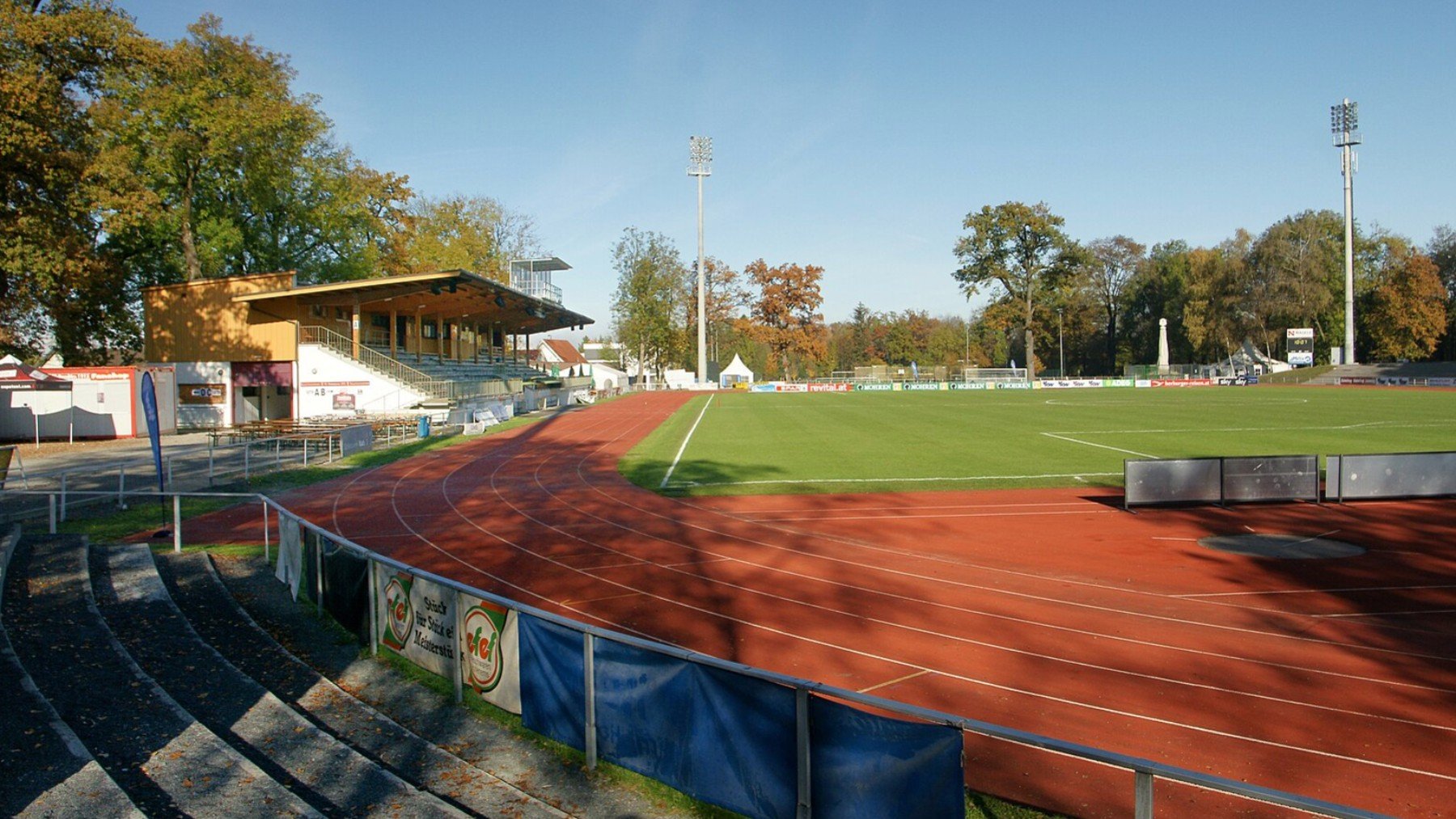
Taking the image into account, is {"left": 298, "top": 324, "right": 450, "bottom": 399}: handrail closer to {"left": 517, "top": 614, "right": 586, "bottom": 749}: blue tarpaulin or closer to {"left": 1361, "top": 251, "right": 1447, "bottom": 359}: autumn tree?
{"left": 517, "top": 614, "right": 586, "bottom": 749}: blue tarpaulin

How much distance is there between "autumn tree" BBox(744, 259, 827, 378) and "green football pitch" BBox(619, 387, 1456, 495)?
49.0 meters

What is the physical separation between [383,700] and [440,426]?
99.8ft

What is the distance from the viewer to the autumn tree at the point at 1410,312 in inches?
3009

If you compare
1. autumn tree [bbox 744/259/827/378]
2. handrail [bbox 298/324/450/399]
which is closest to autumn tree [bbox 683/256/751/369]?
autumn tree [bbox 744/259/827/378]

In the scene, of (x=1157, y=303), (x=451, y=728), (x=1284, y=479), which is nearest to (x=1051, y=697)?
(x=451, y=728)

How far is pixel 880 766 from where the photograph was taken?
4.24 metres

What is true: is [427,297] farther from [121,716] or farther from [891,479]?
[121,716]

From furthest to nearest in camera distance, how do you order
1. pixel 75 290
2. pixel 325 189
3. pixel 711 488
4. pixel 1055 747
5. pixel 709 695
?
pixel 325 189
pixel 75 290
pixel 711 488
pixel 709 695
pixel 1055 747

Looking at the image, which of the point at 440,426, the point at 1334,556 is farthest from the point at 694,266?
the point at 1334,556

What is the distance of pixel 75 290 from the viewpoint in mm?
35156

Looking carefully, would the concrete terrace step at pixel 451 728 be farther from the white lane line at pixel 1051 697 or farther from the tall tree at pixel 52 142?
the tall tree at pixel 52 142

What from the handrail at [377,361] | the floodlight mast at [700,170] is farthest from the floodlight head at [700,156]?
the handrail at [377,361]

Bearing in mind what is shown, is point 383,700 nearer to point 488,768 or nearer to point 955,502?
point 488,768

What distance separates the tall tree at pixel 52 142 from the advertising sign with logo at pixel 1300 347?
85.9 m
